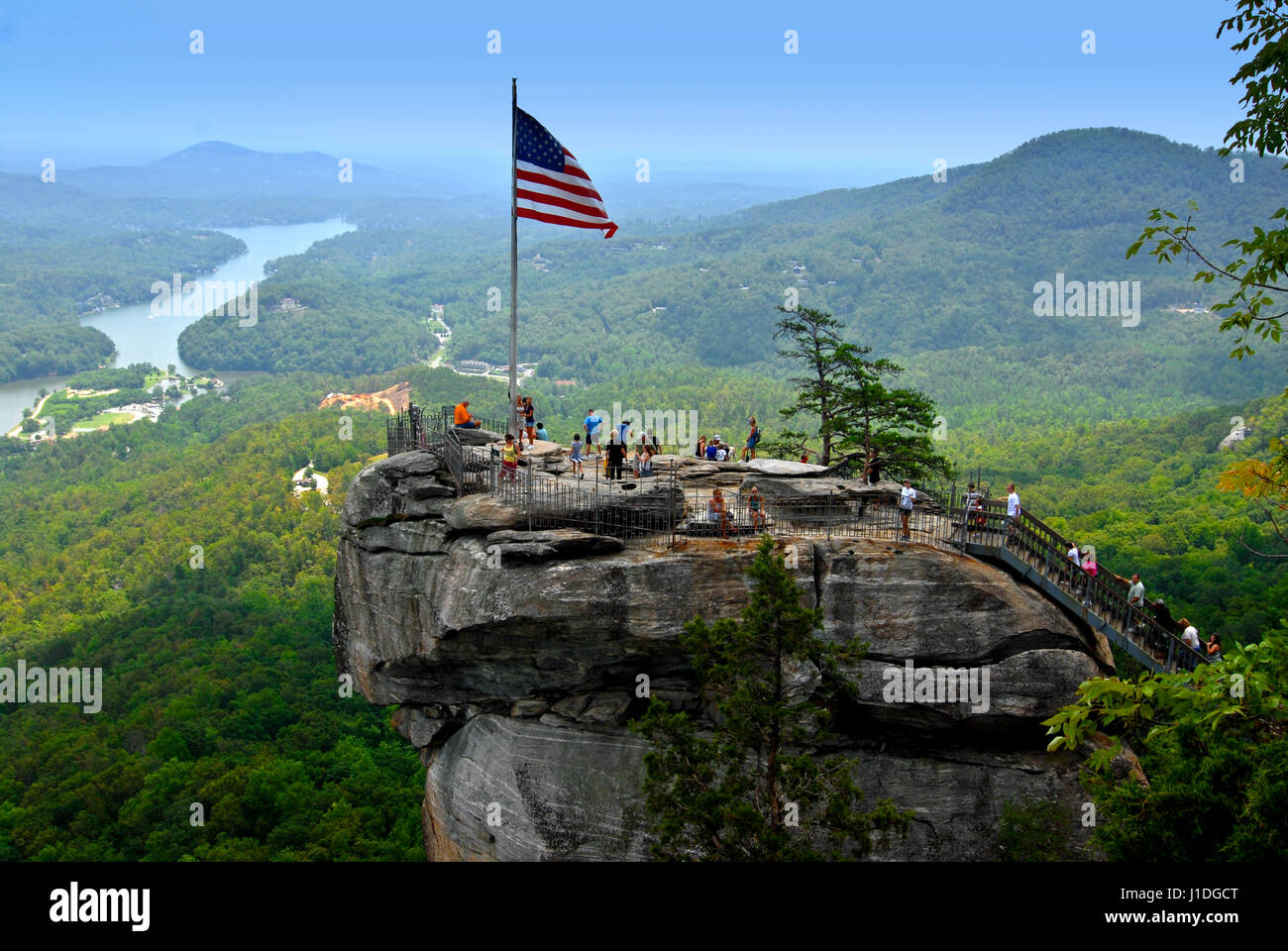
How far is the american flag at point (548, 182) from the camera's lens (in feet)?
78.5

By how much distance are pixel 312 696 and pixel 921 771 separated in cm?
4229

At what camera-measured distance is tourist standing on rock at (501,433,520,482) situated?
24.2 metres

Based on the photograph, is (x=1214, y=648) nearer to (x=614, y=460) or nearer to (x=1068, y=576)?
(x=1068, y=576)

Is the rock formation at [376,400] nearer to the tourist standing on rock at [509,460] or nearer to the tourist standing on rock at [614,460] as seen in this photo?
the tourist standing on rock at [509,460]

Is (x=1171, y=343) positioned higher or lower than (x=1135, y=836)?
higher

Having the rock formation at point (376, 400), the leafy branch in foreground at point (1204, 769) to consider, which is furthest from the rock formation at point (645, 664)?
the rock formation at point (376, 400)

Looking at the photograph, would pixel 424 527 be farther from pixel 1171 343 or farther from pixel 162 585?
pixel 1171 343

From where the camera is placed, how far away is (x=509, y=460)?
2444 centimetres

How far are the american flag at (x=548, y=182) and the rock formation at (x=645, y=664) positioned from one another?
22.0 feet

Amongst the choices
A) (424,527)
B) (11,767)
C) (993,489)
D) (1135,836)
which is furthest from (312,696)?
(993,489)

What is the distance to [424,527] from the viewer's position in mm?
24406

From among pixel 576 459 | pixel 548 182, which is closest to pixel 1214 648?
pixel 576 459

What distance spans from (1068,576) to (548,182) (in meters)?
14.1

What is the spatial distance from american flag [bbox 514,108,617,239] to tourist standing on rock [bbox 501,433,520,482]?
16.8 feet
